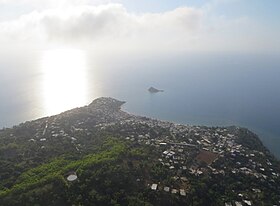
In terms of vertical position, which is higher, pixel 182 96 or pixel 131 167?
pixel 131 167

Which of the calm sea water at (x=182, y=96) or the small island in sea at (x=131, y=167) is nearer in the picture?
the small island in sea at (x=131, y=167)

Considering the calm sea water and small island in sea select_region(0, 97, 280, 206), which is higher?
small island in sea select_region(0, 97, 280, 206)

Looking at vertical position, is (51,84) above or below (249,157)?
below

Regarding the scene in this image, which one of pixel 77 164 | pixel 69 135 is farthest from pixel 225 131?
pixel 77 164

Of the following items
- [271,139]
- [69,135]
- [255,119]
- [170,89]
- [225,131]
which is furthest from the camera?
[170,89]

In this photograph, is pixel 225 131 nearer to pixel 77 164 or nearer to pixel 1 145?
pixel 77 164

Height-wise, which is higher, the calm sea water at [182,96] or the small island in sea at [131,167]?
the small island in sea at [131,167]

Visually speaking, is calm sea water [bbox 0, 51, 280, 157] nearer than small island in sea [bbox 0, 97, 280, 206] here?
No

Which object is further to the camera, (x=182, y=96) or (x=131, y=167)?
(x=182, y=96)
